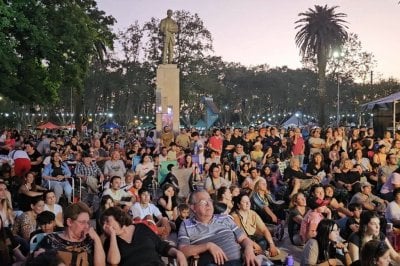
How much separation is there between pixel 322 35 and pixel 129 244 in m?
43.0

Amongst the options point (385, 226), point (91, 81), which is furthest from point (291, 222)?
point (91, 81)

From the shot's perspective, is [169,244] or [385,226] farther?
[385,226]

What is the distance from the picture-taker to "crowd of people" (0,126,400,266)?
14.6 ft

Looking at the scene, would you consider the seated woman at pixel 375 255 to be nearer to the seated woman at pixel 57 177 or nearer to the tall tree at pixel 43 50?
the seated woman at pixel 57 177

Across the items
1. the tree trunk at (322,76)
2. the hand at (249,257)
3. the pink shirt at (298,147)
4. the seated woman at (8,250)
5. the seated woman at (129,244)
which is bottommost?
the seated woman at (8,250)

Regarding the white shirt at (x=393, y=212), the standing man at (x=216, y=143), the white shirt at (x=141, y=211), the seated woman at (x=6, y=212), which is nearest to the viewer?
the seated woman at (x=6, y=212)

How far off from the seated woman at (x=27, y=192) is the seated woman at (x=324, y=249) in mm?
4888

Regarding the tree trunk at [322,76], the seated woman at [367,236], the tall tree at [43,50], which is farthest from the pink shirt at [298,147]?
the tree trunk at [322,76]

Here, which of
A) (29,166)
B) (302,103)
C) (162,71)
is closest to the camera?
(29,166)

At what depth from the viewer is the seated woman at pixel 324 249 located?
583cm

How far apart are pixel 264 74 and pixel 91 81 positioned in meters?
→ 24.9

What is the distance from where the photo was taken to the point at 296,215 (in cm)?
866

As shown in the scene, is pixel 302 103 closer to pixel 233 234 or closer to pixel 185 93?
pixel 185 93

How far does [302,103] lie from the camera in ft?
221
